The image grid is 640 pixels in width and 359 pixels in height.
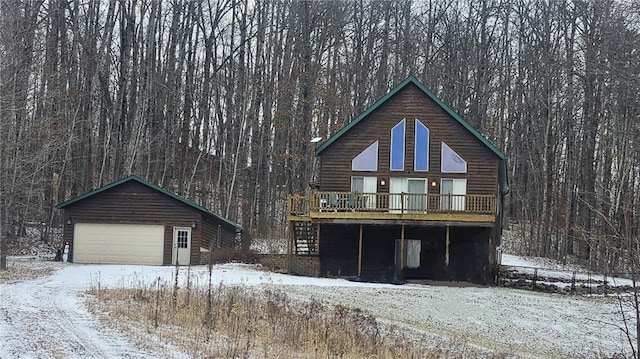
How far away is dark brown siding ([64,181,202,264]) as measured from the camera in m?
34.2

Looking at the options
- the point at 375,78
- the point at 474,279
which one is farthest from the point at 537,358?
the point at 375,78

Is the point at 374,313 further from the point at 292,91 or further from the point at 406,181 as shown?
the point at 292,91

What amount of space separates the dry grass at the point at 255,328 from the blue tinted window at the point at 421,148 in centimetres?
1403

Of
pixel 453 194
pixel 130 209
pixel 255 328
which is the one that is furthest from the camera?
pixel 130 209

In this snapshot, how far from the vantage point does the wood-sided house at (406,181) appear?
106 ft

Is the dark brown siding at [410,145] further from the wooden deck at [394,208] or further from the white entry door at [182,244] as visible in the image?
the white entry door at [182,244]

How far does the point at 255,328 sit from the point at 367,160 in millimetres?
19047

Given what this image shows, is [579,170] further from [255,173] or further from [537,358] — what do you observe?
[537,358]

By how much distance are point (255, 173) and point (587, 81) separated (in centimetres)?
2110

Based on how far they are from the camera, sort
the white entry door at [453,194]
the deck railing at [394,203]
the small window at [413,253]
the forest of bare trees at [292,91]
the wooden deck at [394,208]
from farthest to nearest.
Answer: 1. the forest of bare trees at [292,91]
2. the small window at [413,253]
3. the white entry door at [453,194]
4. the deck railing at [394,203]
5. the wooden deck at [394,208]

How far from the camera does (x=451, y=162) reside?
32.7 meters

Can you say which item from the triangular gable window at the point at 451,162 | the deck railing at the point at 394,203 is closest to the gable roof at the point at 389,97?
the triangular gable window at the point at 451,162

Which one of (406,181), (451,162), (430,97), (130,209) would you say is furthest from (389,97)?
(130,209)

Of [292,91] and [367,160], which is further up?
[292,91]
